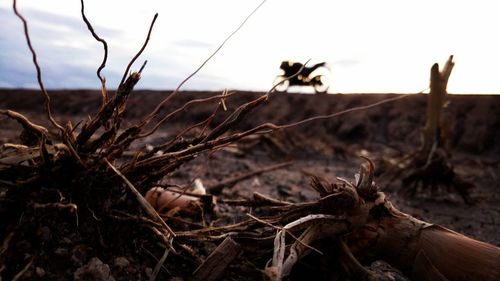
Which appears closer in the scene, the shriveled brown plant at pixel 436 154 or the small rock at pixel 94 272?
the small rock at pixel 94 272

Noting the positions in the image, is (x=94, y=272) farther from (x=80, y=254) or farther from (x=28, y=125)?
(x=28, y=125)

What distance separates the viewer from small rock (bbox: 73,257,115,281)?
90 cm

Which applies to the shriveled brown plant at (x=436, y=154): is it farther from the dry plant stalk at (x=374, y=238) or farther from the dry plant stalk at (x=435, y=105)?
the dry plant stalk at (x=374, y=238)

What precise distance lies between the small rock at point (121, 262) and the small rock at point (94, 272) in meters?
0.04

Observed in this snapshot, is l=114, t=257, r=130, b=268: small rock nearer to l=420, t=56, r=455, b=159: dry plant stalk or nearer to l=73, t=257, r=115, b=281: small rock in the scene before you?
l=73, t=257, r=115, b=281: small rock

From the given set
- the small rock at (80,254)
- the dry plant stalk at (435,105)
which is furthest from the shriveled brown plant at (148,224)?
the dry plant stalk at (435,105)

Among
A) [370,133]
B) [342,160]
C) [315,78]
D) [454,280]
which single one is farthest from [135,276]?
[315,78]

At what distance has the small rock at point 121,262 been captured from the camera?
967mm

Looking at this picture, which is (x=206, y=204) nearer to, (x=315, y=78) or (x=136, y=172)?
(x=136, y=172)

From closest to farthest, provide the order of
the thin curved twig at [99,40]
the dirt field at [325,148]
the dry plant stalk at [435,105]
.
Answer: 1. the thin curved twig at [99,40]
2. the dirt field at [325,148]
3. the dry plant stalk at [435,105]

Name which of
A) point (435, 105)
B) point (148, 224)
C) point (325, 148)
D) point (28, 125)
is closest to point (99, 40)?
point (28, 125)

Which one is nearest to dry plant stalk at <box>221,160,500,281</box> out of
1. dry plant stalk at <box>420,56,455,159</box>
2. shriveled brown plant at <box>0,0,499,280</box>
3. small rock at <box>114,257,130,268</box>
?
shriveled brown plant at <box>0,0,499,280</box>

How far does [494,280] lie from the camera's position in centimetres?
91

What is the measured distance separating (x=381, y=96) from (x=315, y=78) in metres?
1.89
